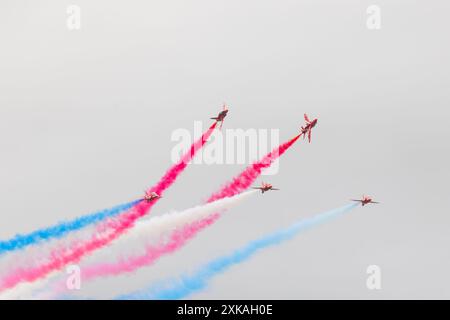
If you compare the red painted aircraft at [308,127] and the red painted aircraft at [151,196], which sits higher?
the red painted aircraft at [308,127]

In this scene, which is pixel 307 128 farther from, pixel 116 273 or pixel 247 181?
pixel 116 273

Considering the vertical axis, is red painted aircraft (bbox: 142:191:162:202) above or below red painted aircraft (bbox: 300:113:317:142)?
below

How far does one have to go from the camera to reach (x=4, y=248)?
159 metres

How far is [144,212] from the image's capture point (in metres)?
163
